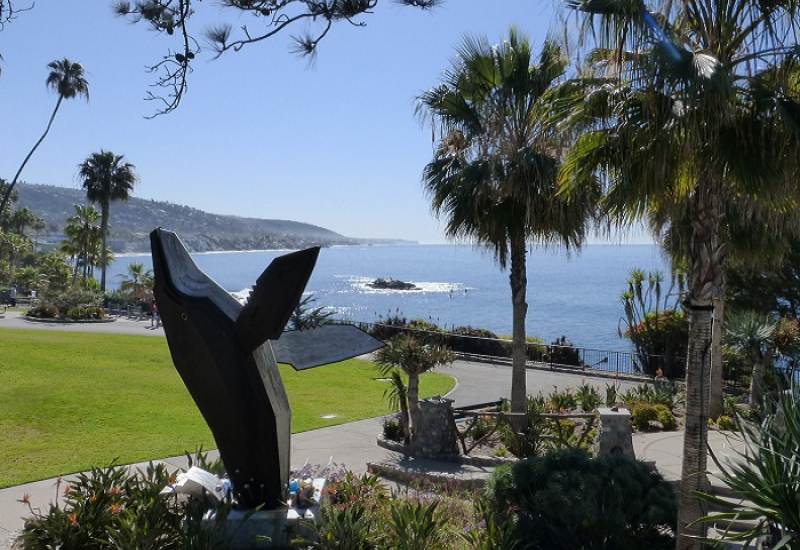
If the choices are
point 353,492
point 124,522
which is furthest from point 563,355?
point 124,522

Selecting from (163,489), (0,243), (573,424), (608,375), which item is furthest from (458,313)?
(163,489)

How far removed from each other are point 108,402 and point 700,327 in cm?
1405

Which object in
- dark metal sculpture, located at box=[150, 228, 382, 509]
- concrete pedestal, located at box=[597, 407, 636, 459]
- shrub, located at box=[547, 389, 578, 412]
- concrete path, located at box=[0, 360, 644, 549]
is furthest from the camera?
shrub, located at box=[547, 389, 578, 412]

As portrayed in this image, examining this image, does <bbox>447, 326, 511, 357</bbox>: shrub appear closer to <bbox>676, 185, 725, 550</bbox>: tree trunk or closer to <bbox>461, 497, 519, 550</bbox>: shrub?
<bbox>461, 497, 519, 550</bbox>: shrub

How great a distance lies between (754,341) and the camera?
15.9m

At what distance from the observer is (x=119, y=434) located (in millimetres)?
14047

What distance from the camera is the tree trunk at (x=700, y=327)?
702 cm

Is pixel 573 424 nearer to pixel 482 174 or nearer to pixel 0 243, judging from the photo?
pixel 482 174

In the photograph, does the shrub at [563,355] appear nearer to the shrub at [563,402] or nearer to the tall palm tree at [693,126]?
the shrub at [563,402]

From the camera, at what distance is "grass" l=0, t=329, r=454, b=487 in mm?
12688

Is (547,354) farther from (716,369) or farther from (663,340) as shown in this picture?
(716,369)

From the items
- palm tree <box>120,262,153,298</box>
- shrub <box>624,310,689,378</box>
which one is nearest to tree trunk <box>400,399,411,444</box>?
shrub <box>624,310,689,378</box>

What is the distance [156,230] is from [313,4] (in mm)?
2991

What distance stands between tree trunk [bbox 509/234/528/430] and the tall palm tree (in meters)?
6.90
